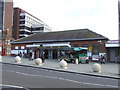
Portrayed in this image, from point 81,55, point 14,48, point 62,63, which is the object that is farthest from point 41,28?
point 62,63

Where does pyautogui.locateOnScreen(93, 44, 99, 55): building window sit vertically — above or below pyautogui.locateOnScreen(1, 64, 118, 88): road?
above

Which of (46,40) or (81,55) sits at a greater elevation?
(46,40)

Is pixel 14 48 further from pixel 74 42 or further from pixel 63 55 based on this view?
A: pixel 63 55

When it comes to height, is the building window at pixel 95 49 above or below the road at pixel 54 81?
above

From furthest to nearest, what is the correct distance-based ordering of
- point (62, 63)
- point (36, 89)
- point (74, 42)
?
point (74, 42) < point (62, 63) < point (36, 89)

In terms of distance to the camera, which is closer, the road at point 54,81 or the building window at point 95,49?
the road at point 54,81

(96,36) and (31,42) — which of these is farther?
(31,42)

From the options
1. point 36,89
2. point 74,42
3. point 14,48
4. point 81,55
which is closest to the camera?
point 36,89

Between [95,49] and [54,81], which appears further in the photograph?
[95,49]

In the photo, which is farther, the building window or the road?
the building window

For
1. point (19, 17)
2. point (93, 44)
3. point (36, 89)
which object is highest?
point (19, 17)

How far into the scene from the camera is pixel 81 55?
30.1 metres

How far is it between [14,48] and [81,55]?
Answer: 25.5 m

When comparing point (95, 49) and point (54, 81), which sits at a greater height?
point (95, 49)
